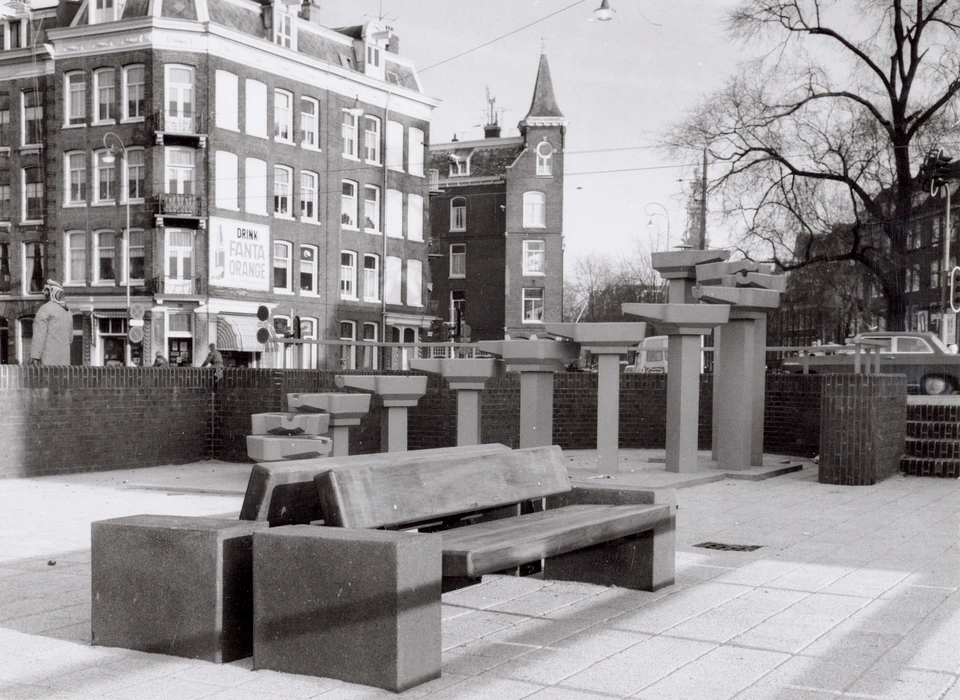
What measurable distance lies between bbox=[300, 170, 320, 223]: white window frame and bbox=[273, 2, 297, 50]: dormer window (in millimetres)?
4978

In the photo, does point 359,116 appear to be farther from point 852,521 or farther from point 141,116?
point 852,521

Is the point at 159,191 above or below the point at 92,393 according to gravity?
above

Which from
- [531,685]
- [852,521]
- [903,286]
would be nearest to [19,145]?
[903,286]

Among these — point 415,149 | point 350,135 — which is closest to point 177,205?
point 350,135

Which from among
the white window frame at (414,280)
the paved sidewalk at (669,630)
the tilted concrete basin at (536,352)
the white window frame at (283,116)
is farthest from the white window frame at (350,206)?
the paved sidewalk at (669,630)

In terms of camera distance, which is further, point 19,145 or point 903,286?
point 19,145

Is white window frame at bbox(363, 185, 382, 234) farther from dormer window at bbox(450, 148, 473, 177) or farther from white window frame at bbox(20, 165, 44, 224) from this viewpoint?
dormer window at bbox(450, 148, 473, 177)

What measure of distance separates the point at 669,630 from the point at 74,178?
137ft

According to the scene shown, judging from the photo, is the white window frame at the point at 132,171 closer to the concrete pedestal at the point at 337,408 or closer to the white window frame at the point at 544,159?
the white window frame at the point at 544,159

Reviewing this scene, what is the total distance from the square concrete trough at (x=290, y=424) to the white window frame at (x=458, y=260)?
48309mm

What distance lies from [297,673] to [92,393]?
1019cm

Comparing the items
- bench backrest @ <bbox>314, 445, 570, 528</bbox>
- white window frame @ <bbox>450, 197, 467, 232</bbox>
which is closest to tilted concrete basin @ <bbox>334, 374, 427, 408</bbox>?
bench backrest @ <bbox>314, 445, 570, 528</bbox>

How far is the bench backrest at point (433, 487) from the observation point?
15.3ft

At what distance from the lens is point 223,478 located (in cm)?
1318
